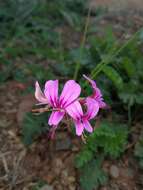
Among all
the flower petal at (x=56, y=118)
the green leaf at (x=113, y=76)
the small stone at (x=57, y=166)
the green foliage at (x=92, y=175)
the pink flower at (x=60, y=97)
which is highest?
the green leaf at (x=113, y=76)

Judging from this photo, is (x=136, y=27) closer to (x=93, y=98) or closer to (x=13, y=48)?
(x=13, y=48)

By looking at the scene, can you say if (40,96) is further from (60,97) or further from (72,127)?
(72,127)

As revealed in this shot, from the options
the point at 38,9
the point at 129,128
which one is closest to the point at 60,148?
the point at 129,128

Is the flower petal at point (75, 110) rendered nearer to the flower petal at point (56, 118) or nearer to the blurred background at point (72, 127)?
the flower petal at point (56, 118)

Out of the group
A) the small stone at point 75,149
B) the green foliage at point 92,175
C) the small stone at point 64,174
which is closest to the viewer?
the green foliage at point 92,175

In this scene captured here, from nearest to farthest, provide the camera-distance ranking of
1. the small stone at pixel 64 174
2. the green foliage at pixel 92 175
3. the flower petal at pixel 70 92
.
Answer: the flower petal at pixel 70 92 < the green foliage at pixel 92 175 < the small stone at pixel 64 174

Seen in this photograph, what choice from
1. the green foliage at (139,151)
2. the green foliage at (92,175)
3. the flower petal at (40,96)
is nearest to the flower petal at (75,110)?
the flower petal at (40,96)
